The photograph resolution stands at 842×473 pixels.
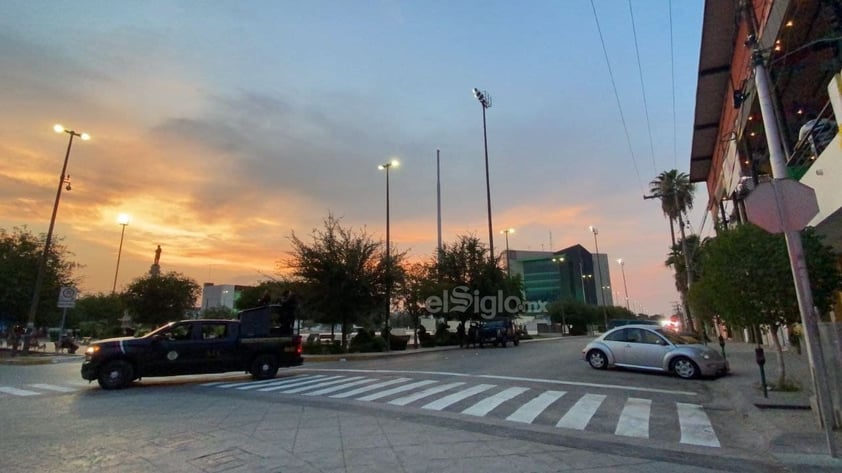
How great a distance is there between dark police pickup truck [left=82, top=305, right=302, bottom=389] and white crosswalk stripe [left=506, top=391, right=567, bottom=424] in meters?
8.47

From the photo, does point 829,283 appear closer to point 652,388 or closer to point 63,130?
point 652,388

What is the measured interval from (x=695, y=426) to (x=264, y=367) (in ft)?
39.0

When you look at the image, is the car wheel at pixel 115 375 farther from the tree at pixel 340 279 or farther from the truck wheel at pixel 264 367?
the tree at pixel 340 279

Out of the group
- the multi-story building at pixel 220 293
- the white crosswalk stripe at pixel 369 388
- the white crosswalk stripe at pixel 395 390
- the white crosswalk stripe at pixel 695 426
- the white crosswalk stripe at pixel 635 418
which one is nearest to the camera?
the white crosswalk stripe at pixel 695 426

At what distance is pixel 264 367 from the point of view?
14.3 meters

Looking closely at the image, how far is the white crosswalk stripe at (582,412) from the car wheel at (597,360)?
5.31 meters

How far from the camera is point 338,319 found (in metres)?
26.8

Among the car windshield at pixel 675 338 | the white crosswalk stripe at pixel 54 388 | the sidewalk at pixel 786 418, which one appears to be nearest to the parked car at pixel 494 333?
the car windshield at pixel 675 338

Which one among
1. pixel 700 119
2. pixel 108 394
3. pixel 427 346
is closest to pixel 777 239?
pixel 108 394

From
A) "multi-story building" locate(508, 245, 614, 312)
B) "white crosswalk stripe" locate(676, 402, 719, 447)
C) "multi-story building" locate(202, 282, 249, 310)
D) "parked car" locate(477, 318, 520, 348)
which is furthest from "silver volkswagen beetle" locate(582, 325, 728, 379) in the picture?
"multi-story building" locate(202, 282, 249, 310)

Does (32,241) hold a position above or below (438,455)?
above

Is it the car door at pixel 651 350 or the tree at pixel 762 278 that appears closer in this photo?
the tree at pixel 762 278

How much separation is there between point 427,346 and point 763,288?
25.9 meters

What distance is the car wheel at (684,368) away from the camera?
13141 mm
